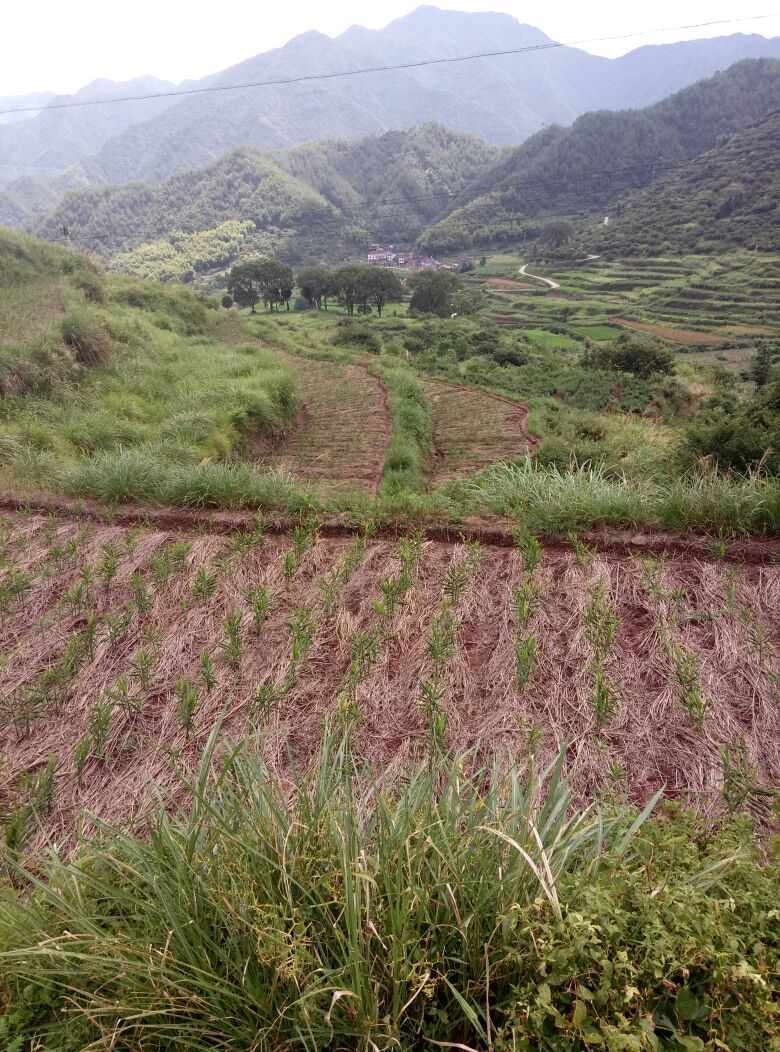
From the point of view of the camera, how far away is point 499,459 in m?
10.4

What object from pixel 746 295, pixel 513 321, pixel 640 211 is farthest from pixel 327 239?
pixel 746 295

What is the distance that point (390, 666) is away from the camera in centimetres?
323

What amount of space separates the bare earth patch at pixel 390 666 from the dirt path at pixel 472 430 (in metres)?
5.21

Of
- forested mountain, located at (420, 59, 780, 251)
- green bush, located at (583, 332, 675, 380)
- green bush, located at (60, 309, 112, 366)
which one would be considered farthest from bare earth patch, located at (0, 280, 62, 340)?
forested mountain, located at (420, 59, 780, 251)

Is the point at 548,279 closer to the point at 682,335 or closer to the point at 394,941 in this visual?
the point at 682,335

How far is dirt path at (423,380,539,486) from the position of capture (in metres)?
10.5

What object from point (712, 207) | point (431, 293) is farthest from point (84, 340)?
point (712, 207)

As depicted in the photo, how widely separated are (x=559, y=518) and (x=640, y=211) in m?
94.2

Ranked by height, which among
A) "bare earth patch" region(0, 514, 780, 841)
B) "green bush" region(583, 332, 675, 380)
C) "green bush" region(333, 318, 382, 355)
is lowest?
"green bush" region(583, 332, 675, 380)

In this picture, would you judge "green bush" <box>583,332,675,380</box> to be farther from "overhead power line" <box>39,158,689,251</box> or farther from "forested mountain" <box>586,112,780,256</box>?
"overhead power line" <box>39,158,689,251</box>

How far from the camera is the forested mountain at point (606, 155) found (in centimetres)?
9394

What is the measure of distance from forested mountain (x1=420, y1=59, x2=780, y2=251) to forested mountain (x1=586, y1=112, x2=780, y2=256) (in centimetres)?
1392

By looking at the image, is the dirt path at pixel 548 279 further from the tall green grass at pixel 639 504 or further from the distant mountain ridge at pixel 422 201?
the tall green grass at pixel 639 504

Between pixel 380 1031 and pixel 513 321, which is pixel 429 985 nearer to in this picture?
pixel 380 1031
